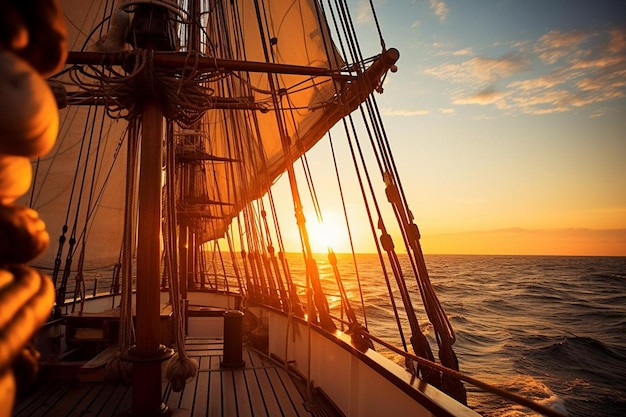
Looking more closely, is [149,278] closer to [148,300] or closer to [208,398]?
[148,300]

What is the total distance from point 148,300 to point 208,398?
167 cm

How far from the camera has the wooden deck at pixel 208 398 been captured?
3.56m

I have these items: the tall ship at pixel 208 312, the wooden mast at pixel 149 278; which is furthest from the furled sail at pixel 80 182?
the wooden mast at pixel 149 278

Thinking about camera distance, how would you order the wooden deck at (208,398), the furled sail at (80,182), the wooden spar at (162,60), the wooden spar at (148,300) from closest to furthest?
1. the wooden spar at (148,300)
2. the wooden spar at (162,60)
3. the wooden deck at (208,398)
4. the furled sail at (80,182)

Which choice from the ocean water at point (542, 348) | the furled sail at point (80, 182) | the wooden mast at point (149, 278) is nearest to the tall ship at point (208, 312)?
the wooden mast at point (149, 278)

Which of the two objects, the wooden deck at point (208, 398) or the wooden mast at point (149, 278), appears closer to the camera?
the wooden mast at point (149, 278)

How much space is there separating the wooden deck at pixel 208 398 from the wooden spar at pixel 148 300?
0.45 meters

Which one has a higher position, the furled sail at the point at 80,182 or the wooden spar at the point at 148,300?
the furled sail at the point at 80,182

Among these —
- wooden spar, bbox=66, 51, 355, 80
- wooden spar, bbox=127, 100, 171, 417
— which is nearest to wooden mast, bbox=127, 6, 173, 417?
wooden spar, bbox=127, 100, 171, 417

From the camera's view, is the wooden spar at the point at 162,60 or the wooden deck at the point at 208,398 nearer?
the wooden spar at the point at 162,60

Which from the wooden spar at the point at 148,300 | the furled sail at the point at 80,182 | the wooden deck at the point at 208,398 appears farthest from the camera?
the furled sail at the point at 80,182

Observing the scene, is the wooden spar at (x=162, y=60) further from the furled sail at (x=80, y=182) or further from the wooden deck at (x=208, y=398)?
the furled sail at (x=80, y=182)

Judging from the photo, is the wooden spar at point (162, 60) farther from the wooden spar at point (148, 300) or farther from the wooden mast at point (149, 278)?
the wooden spar at point (148, 300)

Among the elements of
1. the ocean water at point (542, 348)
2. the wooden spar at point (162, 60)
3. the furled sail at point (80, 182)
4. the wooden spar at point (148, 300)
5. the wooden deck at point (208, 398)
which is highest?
the furled sail at point (80, 182)
